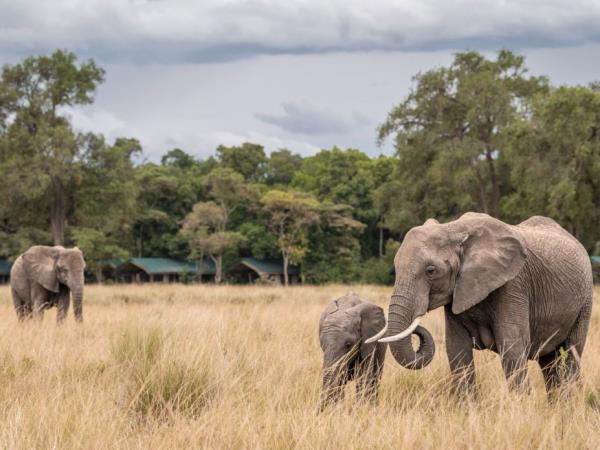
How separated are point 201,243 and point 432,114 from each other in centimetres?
1455

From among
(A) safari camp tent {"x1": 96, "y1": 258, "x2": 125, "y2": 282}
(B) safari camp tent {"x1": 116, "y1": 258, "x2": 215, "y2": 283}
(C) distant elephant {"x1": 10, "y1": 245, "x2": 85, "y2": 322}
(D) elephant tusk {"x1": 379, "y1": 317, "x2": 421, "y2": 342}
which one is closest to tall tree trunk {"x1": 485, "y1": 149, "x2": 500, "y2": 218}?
(B) safari camp tent {"x1": 116, "y1": 258, "x2": 215, "y2": 283}

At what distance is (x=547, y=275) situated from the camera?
5973 mm

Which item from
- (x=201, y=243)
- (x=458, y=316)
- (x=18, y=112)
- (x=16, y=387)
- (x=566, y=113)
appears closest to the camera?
(x=458, y=316)

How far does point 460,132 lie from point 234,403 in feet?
109

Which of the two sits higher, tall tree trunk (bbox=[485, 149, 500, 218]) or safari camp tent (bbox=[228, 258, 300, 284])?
tall tree trunk (bbox=[485, 149, 500, 218])

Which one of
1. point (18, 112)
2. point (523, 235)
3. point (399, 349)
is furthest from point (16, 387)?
point (18, 112)

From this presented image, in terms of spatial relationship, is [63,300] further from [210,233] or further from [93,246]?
[210,233]

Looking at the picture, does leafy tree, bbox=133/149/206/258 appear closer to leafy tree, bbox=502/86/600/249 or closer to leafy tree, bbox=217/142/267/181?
leafy tree, bbox=217/142/267/181

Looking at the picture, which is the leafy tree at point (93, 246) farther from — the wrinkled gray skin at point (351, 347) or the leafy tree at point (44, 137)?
the wrinkled gray skin at point (351, 347)

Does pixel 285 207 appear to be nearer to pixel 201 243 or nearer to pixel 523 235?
pixel 201 243

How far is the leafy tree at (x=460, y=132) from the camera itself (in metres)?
35.2

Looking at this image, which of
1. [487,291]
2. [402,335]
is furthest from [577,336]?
[402,335]

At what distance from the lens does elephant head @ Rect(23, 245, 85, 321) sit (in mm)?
12914

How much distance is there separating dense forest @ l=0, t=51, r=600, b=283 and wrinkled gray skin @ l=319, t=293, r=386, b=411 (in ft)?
81.2
